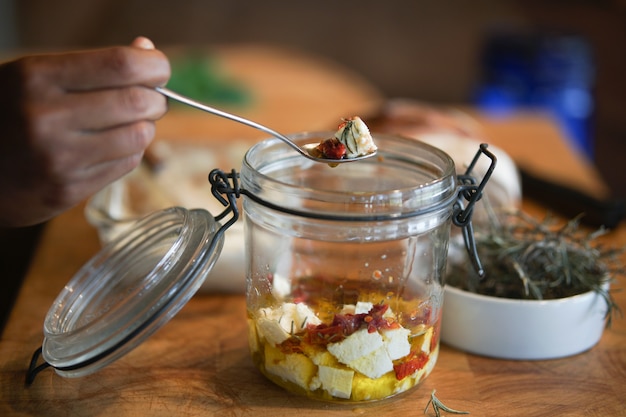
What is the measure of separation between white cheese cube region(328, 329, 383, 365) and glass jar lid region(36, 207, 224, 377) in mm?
162

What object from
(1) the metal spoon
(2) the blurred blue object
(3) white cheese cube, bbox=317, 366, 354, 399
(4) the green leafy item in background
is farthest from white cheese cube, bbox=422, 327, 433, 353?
(2) the blurred blue object

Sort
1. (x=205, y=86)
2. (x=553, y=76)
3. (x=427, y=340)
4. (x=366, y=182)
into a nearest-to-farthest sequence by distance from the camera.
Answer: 1. (x=427, y=340)
2. (x=366, y=182)
3. (x=205, y=86)
4. (x=553, y=76)

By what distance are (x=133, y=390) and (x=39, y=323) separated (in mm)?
229

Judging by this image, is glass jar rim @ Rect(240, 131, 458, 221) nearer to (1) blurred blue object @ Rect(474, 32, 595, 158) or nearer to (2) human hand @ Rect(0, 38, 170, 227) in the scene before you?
(2) human hand @ Rect(0, 38, 170, 227)

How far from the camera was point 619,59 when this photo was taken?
270cm

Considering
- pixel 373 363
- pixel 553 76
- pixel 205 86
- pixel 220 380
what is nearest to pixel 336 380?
pixel 373 363

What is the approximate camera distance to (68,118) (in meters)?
0.71

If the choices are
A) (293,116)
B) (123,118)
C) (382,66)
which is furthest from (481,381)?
(382,66)

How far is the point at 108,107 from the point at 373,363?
377 millimetres

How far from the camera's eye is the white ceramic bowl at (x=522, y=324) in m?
0.89

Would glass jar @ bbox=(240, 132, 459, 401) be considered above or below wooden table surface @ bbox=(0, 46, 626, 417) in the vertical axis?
above

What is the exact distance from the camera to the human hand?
710 mm

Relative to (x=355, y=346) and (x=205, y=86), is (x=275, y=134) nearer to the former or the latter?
(x=355, y=346)

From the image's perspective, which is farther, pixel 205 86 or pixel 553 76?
pixel 553 76
